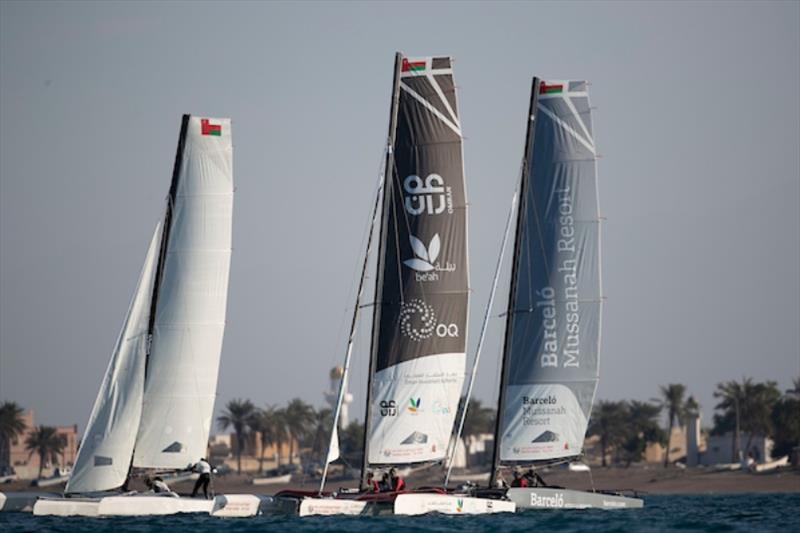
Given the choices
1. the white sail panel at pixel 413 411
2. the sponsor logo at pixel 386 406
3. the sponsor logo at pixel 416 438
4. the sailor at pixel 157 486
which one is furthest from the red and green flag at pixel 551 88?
the sailor at pixel 157 486

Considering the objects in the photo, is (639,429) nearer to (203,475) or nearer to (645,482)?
(645,482)

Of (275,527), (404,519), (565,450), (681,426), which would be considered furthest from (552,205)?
(681,426)

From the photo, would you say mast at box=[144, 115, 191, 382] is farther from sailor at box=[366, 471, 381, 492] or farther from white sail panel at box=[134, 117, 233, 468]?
sailor at box=[366, 471, 381, 492]

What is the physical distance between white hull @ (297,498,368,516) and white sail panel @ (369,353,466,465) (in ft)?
12.6

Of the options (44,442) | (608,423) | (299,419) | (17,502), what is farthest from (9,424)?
(17,502)

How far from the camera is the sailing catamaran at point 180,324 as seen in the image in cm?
4662

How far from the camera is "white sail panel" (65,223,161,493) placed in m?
45.5

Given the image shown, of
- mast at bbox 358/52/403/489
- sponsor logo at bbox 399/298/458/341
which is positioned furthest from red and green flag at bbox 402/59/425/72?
sponsor logo at bbox 399/298/458/341

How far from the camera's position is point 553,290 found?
47.6m

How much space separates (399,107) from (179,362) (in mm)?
11125

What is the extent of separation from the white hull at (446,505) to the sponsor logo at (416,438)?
2.63m

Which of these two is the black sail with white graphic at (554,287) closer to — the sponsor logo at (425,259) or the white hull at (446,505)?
the sponsor logo at (425,259)

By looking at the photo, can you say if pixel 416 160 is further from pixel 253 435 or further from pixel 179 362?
pixel 253 435

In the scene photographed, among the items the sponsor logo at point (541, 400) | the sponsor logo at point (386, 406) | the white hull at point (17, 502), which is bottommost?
the white hull at point (17, 502)
